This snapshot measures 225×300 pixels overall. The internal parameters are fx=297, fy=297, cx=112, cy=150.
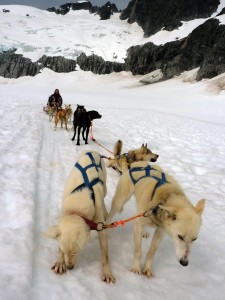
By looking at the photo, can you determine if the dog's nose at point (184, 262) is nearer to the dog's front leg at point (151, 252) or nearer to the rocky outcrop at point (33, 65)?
the dog's front leg at point (151, 252)

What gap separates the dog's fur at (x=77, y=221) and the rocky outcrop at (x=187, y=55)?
4631 centimetres

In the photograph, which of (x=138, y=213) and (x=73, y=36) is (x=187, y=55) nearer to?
(x=73, y=36)

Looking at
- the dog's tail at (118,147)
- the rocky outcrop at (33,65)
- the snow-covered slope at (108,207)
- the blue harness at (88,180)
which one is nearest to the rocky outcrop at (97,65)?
the rocky outcrop at (33,65)

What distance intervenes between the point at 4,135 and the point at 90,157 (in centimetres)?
605

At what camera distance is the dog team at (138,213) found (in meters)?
2.98

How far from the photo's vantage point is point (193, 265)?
394 cm

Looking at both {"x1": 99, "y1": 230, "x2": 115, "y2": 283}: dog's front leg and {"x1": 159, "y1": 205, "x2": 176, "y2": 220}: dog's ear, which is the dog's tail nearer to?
{"x1": 99, "y1": 230, "x2": 115, "y2": 283}: dog's front leg

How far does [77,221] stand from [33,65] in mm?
68205

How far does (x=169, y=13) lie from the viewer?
75.4 meters

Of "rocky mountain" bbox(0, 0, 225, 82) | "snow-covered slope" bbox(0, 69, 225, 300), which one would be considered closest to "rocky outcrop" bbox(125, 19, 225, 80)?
"rocky mountain" bbox(0, 0, 225, 82)

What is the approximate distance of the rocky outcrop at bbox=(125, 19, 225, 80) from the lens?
163ft

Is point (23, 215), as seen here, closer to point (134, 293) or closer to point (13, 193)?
point (13, 193)

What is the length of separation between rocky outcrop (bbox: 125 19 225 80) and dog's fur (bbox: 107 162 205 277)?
151 ft

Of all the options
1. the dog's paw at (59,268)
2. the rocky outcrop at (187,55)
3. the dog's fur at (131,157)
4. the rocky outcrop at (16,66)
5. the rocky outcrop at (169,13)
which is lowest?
the rocky outcrop at (16,66)
